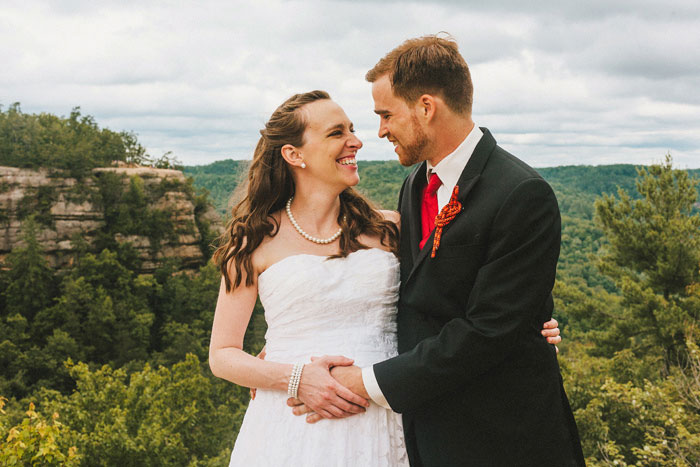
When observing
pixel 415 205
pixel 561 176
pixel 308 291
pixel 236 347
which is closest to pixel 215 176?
pixel 561 176

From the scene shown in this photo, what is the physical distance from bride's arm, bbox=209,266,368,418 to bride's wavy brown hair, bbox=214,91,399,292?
0.10 meters

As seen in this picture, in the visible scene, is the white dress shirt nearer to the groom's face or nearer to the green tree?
the groom's face

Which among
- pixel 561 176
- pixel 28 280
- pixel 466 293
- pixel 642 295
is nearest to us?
pixel 466 293

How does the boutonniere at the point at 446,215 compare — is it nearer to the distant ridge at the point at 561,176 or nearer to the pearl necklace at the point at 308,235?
the pearl necklace at the point at 308,235

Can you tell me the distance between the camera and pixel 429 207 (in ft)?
8.86

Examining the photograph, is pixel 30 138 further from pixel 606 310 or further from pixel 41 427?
pixel 41 427

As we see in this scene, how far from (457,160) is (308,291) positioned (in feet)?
3.23

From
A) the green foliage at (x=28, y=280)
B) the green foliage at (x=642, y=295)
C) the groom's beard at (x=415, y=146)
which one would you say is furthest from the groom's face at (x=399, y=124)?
the green foliage at (x=28, y=280)

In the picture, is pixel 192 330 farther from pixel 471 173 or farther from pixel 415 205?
pixel 471 173

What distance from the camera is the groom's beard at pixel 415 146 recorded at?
2521mm

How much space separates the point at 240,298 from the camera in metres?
2.99

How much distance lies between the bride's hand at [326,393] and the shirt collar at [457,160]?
932 mm

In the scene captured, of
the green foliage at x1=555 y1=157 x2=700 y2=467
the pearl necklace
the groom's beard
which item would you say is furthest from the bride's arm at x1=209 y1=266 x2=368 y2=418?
the green foliage at x1=555 y1=157 x2=700 y2=467

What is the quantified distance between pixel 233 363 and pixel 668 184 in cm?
2405
